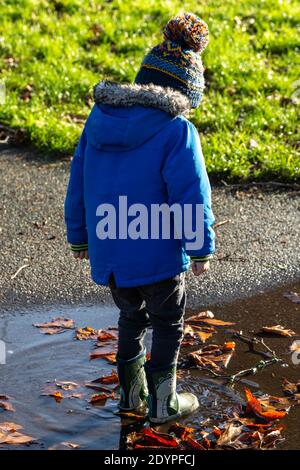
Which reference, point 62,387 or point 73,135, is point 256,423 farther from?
point 73,135

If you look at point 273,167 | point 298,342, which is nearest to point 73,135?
point 273,167

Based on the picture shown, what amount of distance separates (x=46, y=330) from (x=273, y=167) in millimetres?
2670

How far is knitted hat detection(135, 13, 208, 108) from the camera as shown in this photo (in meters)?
3.86

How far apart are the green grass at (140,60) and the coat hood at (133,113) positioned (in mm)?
3256

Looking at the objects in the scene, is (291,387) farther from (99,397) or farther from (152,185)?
(152,185)

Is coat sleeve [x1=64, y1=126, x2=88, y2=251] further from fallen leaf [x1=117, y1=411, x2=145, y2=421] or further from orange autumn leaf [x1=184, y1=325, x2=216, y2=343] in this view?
orange autumn leaf [x1=184, y1=325, x2=216, y2=343]

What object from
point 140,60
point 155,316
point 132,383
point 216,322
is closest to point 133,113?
point 155,316

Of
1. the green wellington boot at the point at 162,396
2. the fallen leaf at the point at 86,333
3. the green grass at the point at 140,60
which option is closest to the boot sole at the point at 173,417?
the green wellington boot at the point at 162,396

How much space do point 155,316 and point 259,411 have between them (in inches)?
25.0

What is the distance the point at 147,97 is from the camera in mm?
3779

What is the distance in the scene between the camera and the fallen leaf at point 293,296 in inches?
212

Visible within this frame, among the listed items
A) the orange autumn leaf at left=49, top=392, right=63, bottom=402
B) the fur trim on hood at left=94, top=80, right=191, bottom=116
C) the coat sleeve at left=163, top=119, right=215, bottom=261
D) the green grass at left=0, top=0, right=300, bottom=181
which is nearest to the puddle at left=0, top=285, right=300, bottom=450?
the orange autumn leaf at left=49, top=392, right=63, bottom=402

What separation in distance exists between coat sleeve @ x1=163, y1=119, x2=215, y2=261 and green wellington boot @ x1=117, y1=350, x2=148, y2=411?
2.10 feet

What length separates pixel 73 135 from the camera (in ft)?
24.8
